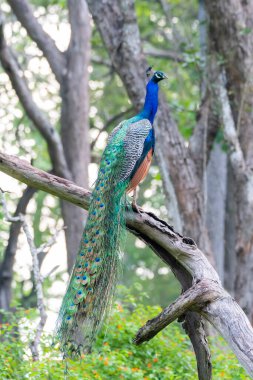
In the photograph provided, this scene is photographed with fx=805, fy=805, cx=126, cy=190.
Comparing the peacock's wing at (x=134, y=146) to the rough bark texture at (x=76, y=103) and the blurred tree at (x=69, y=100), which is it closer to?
the blurred tree at (x=69, y=100)

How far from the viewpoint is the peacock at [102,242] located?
5637 mm

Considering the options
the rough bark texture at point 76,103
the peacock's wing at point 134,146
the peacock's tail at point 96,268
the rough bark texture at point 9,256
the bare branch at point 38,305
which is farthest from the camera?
the rough bark texture at point 76,103

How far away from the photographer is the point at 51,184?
5895 millimetres

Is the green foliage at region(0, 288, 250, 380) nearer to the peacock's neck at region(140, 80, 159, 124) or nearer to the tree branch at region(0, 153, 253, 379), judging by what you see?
the tree branch at region(0, 153, 253, 379)

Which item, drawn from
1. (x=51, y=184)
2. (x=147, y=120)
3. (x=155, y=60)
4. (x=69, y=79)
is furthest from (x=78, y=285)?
(x=155, y=60)

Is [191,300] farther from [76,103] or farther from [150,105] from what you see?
[76,103]

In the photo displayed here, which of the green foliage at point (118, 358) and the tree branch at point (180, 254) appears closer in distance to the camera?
the tree branch at point (180, 254)

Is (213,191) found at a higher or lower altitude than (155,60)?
lower

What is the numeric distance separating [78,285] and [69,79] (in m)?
5.96

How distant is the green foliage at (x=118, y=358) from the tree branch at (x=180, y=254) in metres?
0.88

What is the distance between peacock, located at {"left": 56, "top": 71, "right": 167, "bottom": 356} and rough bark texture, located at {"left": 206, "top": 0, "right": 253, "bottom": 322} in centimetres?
242

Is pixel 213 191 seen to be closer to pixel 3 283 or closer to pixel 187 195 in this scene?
pixel 187 195

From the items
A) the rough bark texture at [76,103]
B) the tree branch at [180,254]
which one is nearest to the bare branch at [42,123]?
the rough bark texture at [76,103]

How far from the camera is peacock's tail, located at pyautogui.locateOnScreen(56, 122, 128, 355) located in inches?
221
